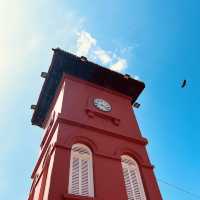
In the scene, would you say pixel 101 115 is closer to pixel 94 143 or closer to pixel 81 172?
pixel 94 143

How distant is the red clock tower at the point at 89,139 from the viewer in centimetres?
822

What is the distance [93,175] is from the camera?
337 inches

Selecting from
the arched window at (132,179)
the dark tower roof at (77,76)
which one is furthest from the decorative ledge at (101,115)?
the dark tower roof at (77,76)

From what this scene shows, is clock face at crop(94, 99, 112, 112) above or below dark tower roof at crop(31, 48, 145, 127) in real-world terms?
below

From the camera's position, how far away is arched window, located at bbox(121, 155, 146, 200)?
883cm

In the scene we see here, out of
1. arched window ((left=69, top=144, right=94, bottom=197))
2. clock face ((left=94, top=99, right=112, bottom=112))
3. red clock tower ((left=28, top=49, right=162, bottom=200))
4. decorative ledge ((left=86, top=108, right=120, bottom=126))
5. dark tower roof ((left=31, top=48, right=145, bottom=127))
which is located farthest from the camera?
dark tower roof ((left=31, top=48, right=145, bottom=127))

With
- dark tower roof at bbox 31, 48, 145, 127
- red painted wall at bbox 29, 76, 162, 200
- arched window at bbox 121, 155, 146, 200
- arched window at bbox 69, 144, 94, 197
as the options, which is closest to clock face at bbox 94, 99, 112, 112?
red painted wall at bbox 29, 76, 162, 200

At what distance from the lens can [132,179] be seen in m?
9.39

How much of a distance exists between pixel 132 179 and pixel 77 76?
19.1 feet

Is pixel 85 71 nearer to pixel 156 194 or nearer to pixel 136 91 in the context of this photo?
pixel 136 91

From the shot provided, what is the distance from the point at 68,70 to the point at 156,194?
6.95 m

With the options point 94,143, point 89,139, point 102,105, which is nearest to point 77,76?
point 102,105

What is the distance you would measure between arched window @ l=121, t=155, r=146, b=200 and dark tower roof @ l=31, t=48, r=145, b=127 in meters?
4.71

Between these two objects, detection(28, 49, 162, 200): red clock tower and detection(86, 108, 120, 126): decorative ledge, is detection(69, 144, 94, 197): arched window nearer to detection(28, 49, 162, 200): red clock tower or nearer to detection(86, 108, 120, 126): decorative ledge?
detection(28, 49, 162, 200): red clock tower
